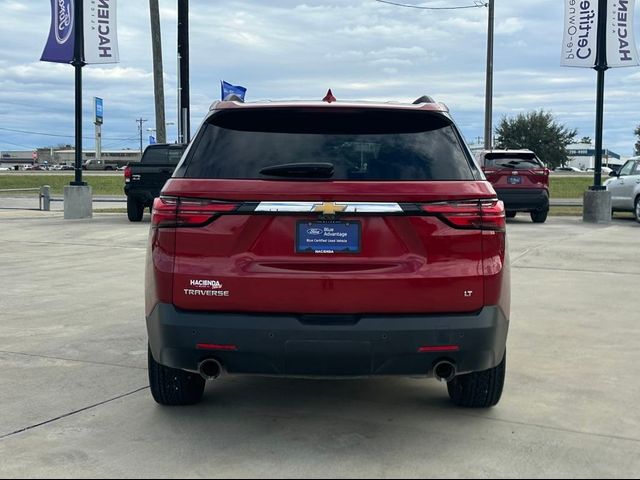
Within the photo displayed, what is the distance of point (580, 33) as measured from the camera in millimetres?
19172

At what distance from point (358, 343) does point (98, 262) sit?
28.0 ft

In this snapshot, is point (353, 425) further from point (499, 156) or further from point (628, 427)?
point (499, 156)

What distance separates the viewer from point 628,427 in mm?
4270

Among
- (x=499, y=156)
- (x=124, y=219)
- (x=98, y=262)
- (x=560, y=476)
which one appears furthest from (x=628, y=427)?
(x=124, y=219)

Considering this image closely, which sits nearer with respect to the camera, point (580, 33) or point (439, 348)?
point (439, 348)

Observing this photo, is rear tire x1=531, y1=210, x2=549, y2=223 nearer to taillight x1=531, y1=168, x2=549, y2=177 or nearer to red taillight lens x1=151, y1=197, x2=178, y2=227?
taillight x1=531, y1=168, x2=549, y2=177

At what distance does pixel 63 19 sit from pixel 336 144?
18338 mm

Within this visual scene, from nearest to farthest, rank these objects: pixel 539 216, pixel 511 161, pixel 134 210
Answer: pixel 511 161 < pixel 539 216 < pixel 134 210

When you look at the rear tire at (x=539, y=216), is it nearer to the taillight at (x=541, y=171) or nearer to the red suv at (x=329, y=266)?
the taillight at (x=541, y=171)

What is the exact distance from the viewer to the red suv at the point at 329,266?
12.1 feet

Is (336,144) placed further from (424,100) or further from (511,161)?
(511,161)

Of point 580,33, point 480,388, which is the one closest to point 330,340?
point 480,388

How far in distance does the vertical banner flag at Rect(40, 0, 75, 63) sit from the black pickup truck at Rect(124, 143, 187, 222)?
434cm

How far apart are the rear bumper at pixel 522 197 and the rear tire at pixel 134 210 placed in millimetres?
8725
